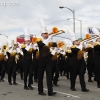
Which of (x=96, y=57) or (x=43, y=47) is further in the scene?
(x=96, y=57)

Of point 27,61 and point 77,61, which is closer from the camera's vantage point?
point 77,61

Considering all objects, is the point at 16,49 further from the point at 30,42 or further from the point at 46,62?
the point at 46,62

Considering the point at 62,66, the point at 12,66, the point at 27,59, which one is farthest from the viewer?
the point at 62,66

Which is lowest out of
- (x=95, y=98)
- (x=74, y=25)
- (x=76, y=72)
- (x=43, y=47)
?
(x=95, y=98)

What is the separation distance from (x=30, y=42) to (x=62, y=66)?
263 inches

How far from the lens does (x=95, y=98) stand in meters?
7.25

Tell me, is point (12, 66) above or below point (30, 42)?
below

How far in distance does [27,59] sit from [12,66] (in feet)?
6.70

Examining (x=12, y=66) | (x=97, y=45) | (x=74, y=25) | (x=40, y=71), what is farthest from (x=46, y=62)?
→ (x=74, y=25)

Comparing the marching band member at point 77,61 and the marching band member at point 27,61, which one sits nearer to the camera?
the marching band member at point 77,61

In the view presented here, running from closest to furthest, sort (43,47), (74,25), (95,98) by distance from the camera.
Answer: (95,98) < (43,47) < (74,25)

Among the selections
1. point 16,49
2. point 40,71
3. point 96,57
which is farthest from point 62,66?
point 40,71

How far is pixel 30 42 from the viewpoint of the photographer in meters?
9.69

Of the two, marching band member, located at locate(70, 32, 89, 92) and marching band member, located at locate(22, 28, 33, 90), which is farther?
marching band member, located at locate(22, 28, 33, 90)
